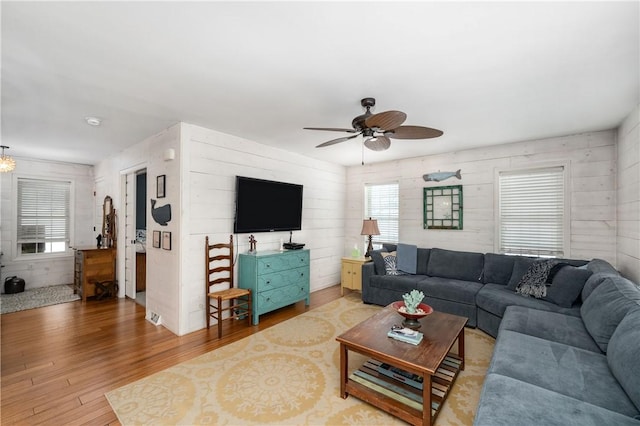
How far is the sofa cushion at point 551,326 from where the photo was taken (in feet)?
7.22

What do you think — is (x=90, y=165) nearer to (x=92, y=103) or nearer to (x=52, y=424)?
(x=92, y=103)

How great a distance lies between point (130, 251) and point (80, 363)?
233 centimetres

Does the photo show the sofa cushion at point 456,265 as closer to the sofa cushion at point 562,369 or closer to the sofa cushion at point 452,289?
the sofa cushion at point 452,289

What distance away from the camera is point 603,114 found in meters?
3.04

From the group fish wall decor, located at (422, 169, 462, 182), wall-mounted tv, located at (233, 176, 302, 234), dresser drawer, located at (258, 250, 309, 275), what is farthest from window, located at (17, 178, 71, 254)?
fish wall decor, located at (422, 169, 462, 182)

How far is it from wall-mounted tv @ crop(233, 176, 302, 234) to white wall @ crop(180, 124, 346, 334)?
129mm

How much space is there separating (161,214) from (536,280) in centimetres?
452

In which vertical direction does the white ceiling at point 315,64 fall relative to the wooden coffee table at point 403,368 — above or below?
above

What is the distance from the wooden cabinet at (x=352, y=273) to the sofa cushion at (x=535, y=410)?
323 cm

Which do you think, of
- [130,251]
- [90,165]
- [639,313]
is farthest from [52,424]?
[90,165]

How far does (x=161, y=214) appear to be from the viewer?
360cm

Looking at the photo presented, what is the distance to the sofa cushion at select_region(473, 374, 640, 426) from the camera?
1340 mm

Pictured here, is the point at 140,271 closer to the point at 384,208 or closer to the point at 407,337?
the point at 384,208

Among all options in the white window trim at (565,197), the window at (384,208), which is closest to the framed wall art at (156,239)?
the window at (384,208)
